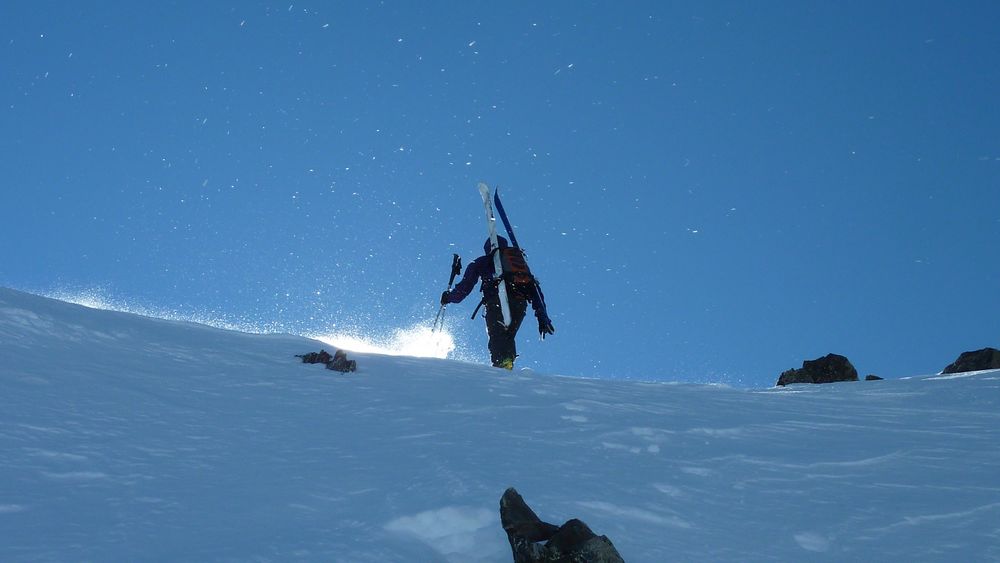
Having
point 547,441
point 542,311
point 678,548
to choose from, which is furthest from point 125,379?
point 542,311

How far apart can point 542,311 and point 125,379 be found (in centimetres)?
764

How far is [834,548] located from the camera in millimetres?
3041

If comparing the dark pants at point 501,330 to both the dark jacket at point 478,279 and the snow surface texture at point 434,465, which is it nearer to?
the dark jacket at point 478,279

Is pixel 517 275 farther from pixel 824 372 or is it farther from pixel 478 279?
pixel 824 372

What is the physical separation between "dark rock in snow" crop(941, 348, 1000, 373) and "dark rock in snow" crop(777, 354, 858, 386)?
4.18ft

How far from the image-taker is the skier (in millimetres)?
11922

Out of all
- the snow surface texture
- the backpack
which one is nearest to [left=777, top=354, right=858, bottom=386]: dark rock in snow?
the snow surface texture

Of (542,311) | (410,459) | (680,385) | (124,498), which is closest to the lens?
(124,498)

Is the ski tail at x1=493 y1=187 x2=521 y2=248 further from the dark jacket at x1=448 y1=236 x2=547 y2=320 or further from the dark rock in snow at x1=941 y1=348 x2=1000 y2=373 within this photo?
the dark rock in snow at x1=941 y1=348 x2=1000 y2=373

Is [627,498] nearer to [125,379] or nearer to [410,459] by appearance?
[410,459]

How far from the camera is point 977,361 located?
9609mm

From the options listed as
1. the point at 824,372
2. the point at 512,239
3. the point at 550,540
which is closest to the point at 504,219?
the point at 512,239

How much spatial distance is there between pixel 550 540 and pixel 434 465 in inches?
48.9

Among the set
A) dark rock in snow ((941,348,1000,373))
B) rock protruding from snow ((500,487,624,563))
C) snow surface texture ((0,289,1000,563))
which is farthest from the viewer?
dark rock in snow ((941,348,1000,373))
